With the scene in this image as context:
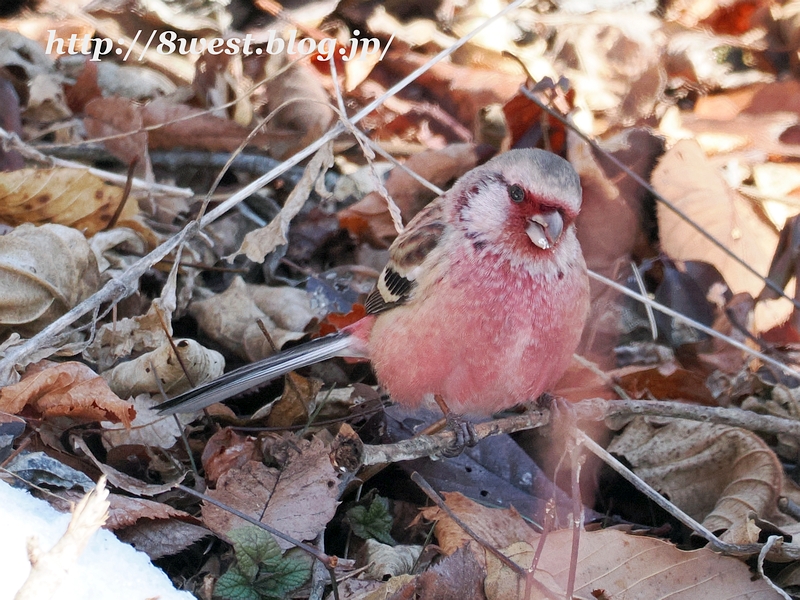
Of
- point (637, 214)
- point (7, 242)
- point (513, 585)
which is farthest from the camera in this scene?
point (637, 214)

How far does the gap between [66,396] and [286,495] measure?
872 millimetres

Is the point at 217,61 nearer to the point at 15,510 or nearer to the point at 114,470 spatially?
the point at 114,470

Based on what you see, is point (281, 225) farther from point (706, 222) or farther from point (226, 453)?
point (706, 222)

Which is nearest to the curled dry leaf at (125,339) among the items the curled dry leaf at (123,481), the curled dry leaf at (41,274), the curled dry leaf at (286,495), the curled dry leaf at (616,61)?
the curled dry leaf at (41,274)

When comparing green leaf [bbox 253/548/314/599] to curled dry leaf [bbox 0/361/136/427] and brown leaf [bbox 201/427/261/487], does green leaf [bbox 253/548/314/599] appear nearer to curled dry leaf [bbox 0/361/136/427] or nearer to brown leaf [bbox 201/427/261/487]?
brown leaf [bbox 201/427/261/487]

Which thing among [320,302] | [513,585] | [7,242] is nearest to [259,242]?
[320,302]

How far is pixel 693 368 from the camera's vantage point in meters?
4.06

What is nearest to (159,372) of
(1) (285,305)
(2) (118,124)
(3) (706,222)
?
(1) (285,305)

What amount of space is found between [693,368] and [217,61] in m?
3.39

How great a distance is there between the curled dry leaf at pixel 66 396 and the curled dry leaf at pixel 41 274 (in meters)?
0.51

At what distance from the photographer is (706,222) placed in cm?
437

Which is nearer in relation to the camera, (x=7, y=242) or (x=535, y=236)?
(x=535, y=236)

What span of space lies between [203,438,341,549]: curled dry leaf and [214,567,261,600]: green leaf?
0.15m

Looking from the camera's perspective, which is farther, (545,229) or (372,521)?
(545,229)
